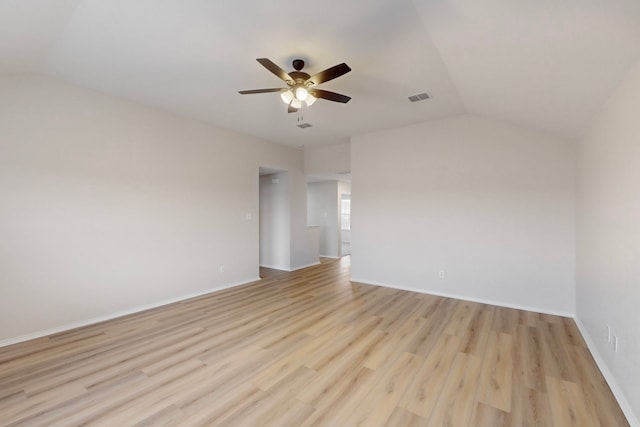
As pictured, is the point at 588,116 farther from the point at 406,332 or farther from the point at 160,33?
the point at 160,33

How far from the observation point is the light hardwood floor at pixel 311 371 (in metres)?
1.83

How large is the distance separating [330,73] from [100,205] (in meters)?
3.23

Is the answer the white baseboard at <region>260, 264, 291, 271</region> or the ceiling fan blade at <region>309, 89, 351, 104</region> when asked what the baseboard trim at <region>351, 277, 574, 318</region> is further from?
the ceiling fan blade at <region>309, 89, 351, 104</region>

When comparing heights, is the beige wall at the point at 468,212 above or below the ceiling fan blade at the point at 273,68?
below

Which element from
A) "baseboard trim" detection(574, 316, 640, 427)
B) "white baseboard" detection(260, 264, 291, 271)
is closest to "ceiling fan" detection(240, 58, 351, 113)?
"baseboard trim" detection(574, 316, 640, 427)

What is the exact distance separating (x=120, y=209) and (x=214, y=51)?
2.44m

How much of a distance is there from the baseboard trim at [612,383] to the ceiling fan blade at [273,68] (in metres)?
3.47

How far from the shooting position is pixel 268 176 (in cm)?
662

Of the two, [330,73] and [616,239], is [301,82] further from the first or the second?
[616,239]

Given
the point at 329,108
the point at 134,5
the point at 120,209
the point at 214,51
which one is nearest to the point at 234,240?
the point at 120,209

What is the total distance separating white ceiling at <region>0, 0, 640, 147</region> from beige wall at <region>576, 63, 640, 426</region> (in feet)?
0.88

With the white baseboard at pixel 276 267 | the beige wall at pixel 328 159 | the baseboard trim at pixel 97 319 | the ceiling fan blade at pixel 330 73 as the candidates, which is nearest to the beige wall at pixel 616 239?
the ceiling fan blade at pixel 330 73

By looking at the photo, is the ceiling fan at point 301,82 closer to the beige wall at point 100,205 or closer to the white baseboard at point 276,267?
the beige wall at point 100,205

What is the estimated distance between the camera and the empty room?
1901 mm
